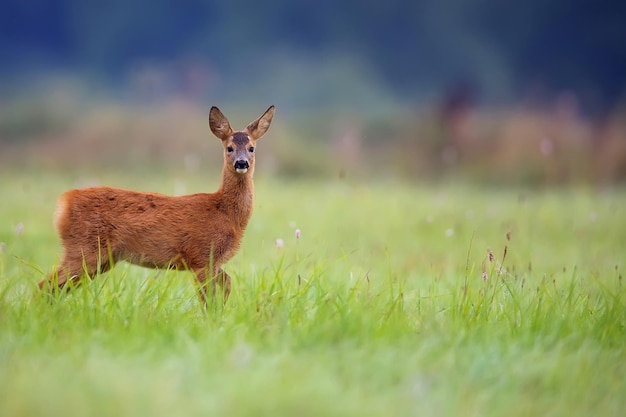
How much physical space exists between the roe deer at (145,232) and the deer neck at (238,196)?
30 mm

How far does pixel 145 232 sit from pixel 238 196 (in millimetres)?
672

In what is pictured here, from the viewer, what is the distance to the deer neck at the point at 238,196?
18.0 feet

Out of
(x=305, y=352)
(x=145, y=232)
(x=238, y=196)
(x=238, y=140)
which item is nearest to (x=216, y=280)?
(x=145, y=232)

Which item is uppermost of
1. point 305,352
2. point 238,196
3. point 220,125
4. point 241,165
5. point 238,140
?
point 220,125

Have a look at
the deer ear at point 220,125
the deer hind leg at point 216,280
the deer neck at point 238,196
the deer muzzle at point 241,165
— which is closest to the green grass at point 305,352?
the deer hind leg at point 216,280

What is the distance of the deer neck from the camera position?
5.49 m

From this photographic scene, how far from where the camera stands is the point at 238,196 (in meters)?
5.53

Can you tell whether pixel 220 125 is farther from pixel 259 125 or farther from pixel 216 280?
pixel 216 280

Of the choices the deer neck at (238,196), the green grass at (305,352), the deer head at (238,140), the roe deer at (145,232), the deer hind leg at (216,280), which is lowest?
the green grass at (305,352)

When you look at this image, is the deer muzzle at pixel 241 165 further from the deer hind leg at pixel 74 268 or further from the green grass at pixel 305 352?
the deer hind leg at pixel 74 268

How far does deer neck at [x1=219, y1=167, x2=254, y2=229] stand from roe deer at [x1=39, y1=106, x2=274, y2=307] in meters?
0.03

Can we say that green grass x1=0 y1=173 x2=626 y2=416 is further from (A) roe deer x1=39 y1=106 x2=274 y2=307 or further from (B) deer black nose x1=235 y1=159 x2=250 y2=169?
(B) deer black nose x1=235 y1=159 x2=250 y2=169

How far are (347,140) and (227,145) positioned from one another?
14.9ft

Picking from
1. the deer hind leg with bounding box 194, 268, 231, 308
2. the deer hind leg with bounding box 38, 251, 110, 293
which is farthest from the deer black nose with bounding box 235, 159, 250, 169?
the deer hind leg with bounding box 38, 251, 110, 293
